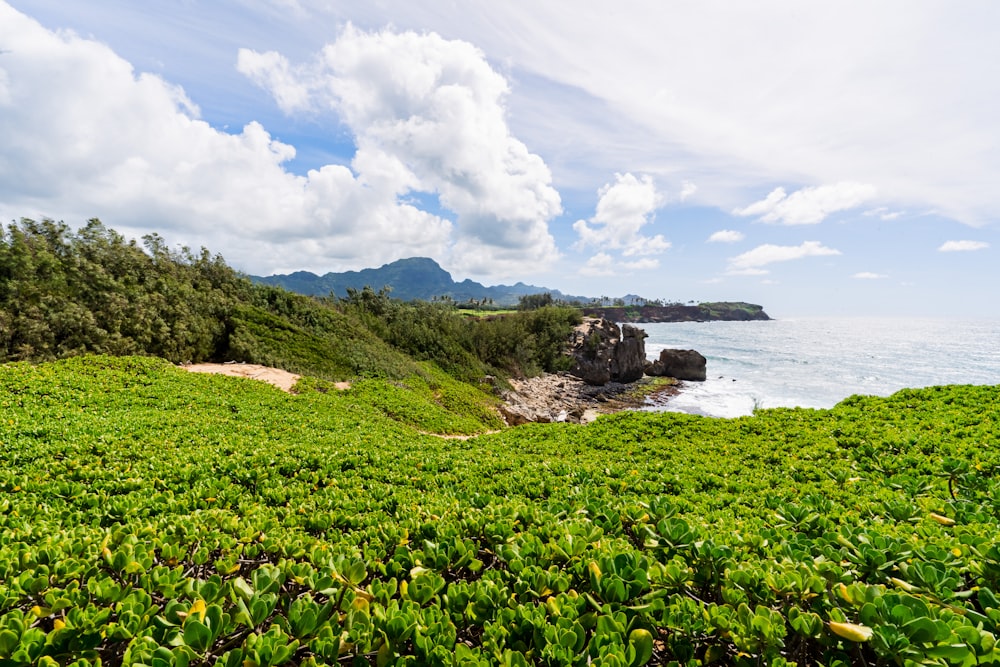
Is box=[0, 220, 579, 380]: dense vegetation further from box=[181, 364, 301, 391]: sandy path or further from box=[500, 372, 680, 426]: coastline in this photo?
box=[500, 372, 680, 426]: coastline

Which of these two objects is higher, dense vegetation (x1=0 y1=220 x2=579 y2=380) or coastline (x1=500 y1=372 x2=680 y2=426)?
dense vegetation (x1=0 y1=220 x2=579 y2=380)

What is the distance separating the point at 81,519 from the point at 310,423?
294 inches

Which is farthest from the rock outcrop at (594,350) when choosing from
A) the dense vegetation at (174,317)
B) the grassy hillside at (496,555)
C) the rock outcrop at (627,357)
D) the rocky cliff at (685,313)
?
the rocky cliff at (685,313)

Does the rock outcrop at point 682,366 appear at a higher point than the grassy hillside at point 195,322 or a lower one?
lower

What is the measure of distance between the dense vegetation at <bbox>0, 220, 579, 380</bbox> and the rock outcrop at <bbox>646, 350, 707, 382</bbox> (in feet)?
97.7

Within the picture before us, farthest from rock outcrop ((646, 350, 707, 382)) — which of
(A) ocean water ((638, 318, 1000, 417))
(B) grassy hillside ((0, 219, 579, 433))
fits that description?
(B) grassy hillside ((0, 219, 579, 433))

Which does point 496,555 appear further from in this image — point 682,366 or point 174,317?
point 682,366

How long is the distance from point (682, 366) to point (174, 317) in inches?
2234

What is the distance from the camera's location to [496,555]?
2836 mm

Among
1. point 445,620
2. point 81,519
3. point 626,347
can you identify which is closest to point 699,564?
point 445,620

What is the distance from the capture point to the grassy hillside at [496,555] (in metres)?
1.85

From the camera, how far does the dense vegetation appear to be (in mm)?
16422

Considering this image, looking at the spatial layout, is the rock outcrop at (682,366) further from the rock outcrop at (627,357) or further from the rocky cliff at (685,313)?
the rocky cliff at (685,313)

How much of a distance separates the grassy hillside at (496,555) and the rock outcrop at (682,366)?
52.8m
